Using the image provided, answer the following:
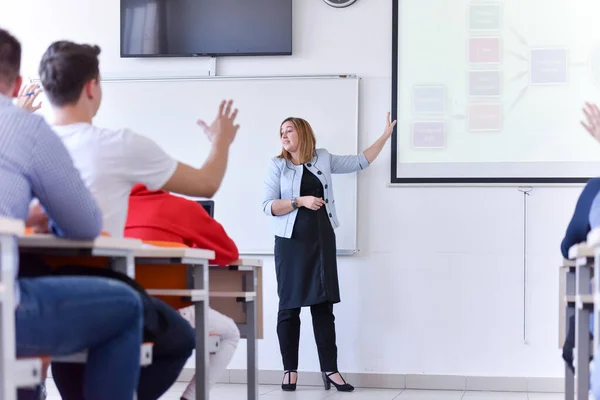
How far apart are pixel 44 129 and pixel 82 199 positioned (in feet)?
0.55

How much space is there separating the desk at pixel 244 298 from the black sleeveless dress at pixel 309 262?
1.38 metres

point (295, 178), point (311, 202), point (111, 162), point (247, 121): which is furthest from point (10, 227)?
point (247, 121)

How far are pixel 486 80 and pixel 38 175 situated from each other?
3885mm

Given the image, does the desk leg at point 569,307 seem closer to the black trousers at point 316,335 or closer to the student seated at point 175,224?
the student seated at point 175,224

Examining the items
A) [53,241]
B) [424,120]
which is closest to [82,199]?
[53,241]

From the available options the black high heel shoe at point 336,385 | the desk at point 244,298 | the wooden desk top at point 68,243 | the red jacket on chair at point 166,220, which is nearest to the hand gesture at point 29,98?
the red jacket on chair at point 166,220

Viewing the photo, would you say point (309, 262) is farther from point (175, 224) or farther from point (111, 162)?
point (111, 162)

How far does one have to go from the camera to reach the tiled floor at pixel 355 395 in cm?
470

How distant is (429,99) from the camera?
17.4 ft

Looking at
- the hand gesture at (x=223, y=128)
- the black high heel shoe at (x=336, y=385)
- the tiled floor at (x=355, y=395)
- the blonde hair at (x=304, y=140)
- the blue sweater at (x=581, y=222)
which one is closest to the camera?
the hand gesture at (x=223, y=128)

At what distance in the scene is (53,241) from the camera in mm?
1907

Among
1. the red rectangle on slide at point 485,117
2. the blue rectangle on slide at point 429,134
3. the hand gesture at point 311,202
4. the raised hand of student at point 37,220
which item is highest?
the red rectangle on slide at point 485,117

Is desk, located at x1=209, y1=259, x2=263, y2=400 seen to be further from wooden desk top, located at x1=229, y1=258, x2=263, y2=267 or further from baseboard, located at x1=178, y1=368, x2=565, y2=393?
baseboard, located at x1=178, y1=368, x2=565, y2=393

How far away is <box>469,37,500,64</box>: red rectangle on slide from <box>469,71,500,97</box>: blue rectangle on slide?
0.07 metres
